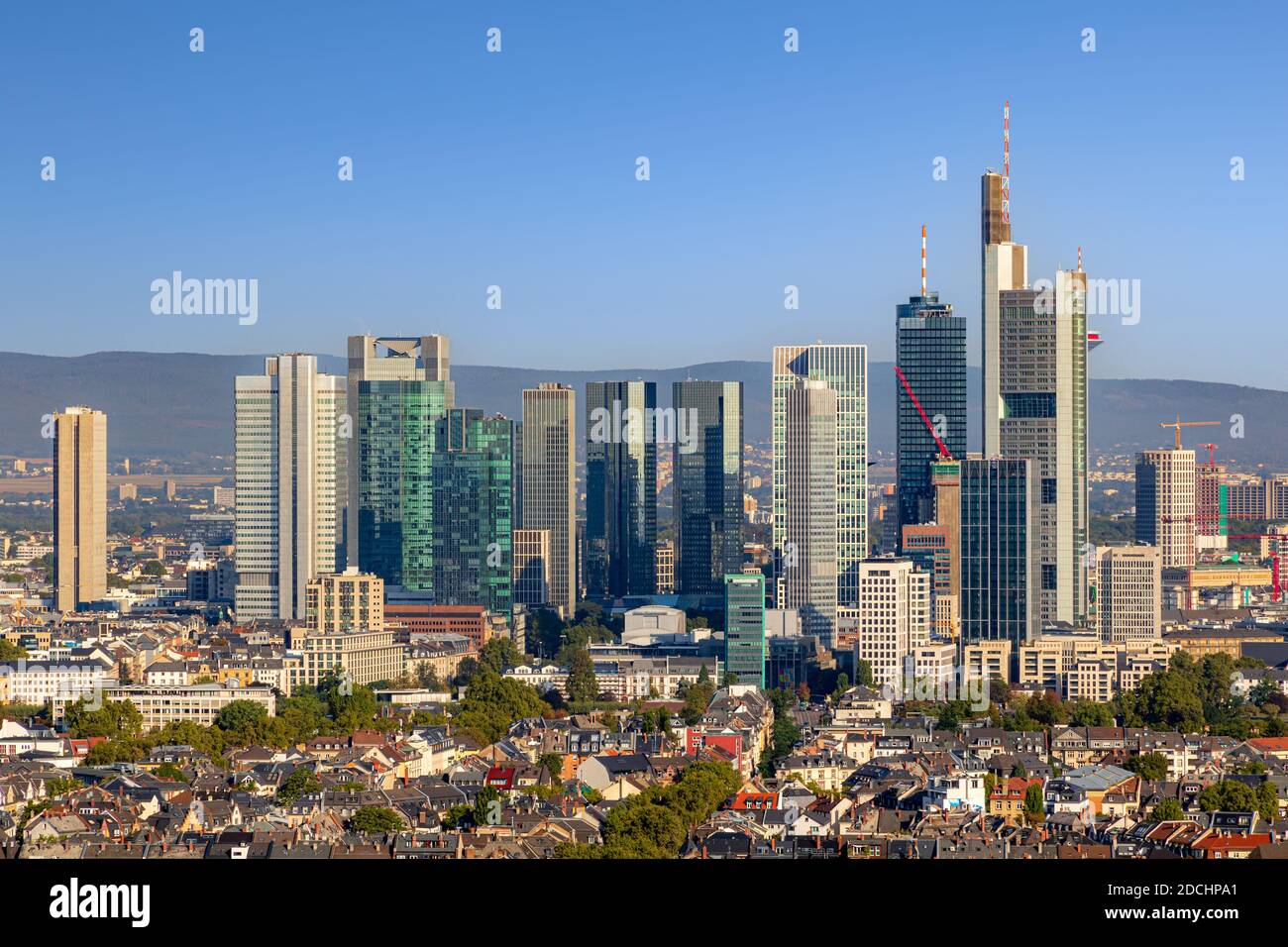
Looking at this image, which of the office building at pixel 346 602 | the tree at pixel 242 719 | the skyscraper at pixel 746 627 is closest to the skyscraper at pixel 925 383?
the skyscraper at pixel 746 627

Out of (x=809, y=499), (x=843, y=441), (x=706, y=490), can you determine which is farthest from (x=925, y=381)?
(x=706, y=490)

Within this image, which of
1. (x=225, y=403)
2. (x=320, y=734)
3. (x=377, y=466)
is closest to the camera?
(x=320, y=734)

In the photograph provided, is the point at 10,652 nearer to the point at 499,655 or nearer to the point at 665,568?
the point at 499,655

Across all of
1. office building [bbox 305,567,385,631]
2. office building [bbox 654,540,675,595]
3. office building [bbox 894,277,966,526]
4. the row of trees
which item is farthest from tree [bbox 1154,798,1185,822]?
office building [bbox 654,540,675,595]

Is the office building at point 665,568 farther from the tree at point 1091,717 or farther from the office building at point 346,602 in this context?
the tree at point 1091,717

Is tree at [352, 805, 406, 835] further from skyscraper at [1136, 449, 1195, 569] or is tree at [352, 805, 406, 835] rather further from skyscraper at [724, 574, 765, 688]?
skyscraper at [1136, 449, 1195, 569]
